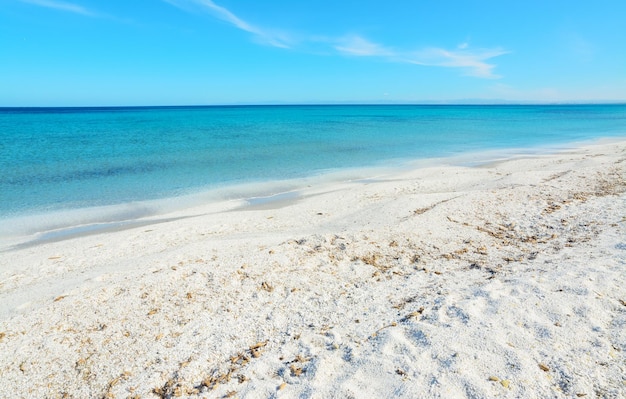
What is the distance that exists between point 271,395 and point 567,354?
2.94m

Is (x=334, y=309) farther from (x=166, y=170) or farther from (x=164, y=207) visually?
(x=166, y=170)

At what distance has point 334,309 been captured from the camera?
5324 millimetres

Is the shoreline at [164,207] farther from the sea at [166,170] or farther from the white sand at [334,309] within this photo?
the white sand at [334,309]

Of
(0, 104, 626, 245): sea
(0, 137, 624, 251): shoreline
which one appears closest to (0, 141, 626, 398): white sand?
(0, 137, 624, 251): shoreline

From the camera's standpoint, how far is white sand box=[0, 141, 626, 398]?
3.75m

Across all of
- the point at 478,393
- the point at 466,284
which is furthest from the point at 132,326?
the point at 466,284

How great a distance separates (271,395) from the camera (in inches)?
142

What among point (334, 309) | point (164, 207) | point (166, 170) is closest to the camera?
point (334, 309)

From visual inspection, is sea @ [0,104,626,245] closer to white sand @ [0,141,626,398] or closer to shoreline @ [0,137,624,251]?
shoreline @ [0,137,624,251]

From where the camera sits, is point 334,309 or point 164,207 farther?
point 164,207

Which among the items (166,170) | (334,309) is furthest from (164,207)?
(334,309)

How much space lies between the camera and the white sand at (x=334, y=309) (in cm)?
375

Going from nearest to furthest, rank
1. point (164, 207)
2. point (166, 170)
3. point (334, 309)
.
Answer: point (334, 309), point (164, 207), point (166, 170)

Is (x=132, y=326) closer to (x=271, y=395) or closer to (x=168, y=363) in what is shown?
(x=168, y=363)
